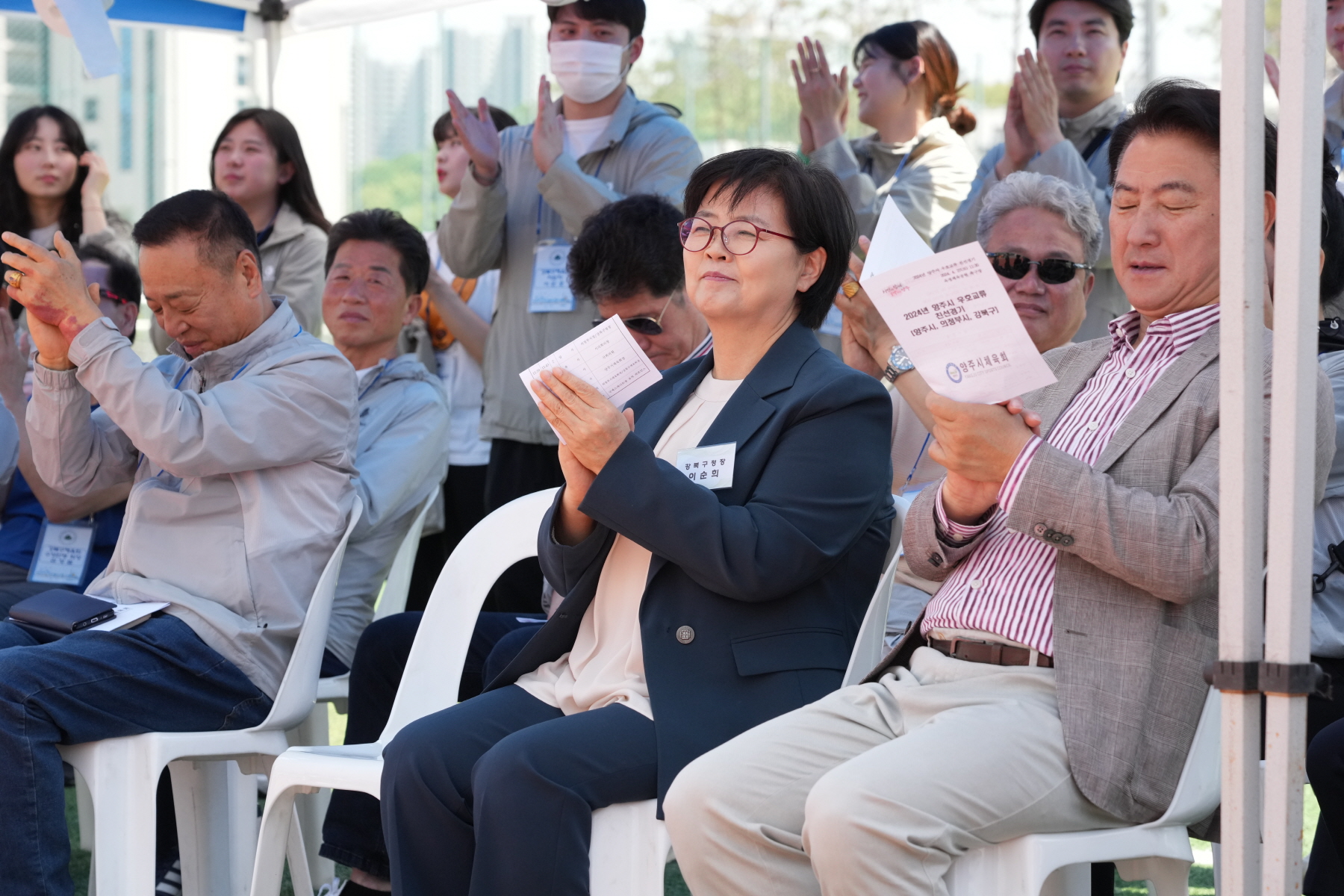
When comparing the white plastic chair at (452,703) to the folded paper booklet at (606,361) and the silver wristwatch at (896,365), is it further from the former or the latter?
the folded paper booklet at (606,361)

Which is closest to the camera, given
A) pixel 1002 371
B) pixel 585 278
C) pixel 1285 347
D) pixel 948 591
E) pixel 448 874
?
pixel 1285 347

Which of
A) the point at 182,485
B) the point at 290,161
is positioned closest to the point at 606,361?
the point at 182,485

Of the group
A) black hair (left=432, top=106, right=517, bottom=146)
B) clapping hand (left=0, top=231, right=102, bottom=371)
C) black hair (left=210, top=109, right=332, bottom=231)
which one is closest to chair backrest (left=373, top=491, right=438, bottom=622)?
clapping hand (left=0, top=231, right=102, bottom=371)

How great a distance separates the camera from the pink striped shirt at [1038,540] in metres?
2.12

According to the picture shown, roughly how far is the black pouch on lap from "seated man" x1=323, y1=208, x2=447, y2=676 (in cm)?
61

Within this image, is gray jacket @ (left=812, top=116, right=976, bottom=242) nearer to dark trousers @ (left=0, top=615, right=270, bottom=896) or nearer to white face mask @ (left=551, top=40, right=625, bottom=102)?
white face mask @ (left=551, top=40, right=625, bottom=102)

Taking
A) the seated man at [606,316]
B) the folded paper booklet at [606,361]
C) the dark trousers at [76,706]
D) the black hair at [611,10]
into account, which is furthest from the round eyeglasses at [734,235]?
the black hair at [611,10]

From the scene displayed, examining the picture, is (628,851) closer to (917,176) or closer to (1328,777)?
(1328,777)

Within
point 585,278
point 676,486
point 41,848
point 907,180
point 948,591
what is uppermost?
point 907,180

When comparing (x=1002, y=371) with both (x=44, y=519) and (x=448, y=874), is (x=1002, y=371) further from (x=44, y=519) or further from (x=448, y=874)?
(x=44, y=519)

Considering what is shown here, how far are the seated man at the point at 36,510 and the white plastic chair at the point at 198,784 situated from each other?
0.88 metres

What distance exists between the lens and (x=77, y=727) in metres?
2.89

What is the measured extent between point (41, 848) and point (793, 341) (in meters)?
1.79

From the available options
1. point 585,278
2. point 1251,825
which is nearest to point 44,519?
point 585,278
